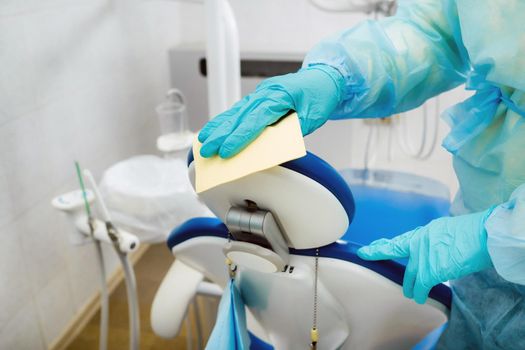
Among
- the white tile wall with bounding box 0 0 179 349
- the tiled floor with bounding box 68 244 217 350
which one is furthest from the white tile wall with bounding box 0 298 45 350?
the tiled floor with bounding box 68 244 217 350

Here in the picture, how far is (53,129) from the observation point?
1.61 meters

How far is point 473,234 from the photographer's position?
720 mm

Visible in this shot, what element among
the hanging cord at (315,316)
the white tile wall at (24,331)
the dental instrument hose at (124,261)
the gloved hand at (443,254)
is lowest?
the white tile wall at (24,331)

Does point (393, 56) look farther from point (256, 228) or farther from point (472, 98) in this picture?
point (256, 228)

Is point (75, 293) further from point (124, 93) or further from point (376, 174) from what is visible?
point (376, 174)

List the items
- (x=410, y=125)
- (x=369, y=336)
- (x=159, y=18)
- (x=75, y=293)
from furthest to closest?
(x=410, y=125), (x=159, y=18), (x=75, y=293), (x=369, y=336)

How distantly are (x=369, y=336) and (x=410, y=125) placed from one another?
1.97 metres

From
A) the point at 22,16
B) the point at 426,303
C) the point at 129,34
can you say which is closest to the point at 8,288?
the point at 22,16

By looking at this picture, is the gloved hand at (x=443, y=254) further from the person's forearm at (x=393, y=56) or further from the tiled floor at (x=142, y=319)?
the tiled floor at (x=142, y=319)

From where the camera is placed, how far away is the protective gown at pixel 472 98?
2.45 ft

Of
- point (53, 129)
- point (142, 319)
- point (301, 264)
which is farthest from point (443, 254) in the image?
point (142, 319)

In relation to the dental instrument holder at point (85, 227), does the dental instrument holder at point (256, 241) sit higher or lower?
higher

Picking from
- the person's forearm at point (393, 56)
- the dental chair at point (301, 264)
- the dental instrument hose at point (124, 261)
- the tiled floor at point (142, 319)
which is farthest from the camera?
the tiled floor at point (142, 319)

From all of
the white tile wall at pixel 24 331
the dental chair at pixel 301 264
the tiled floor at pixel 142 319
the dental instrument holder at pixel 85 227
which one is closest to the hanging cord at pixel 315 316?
the dental chair at pixel 301 264
